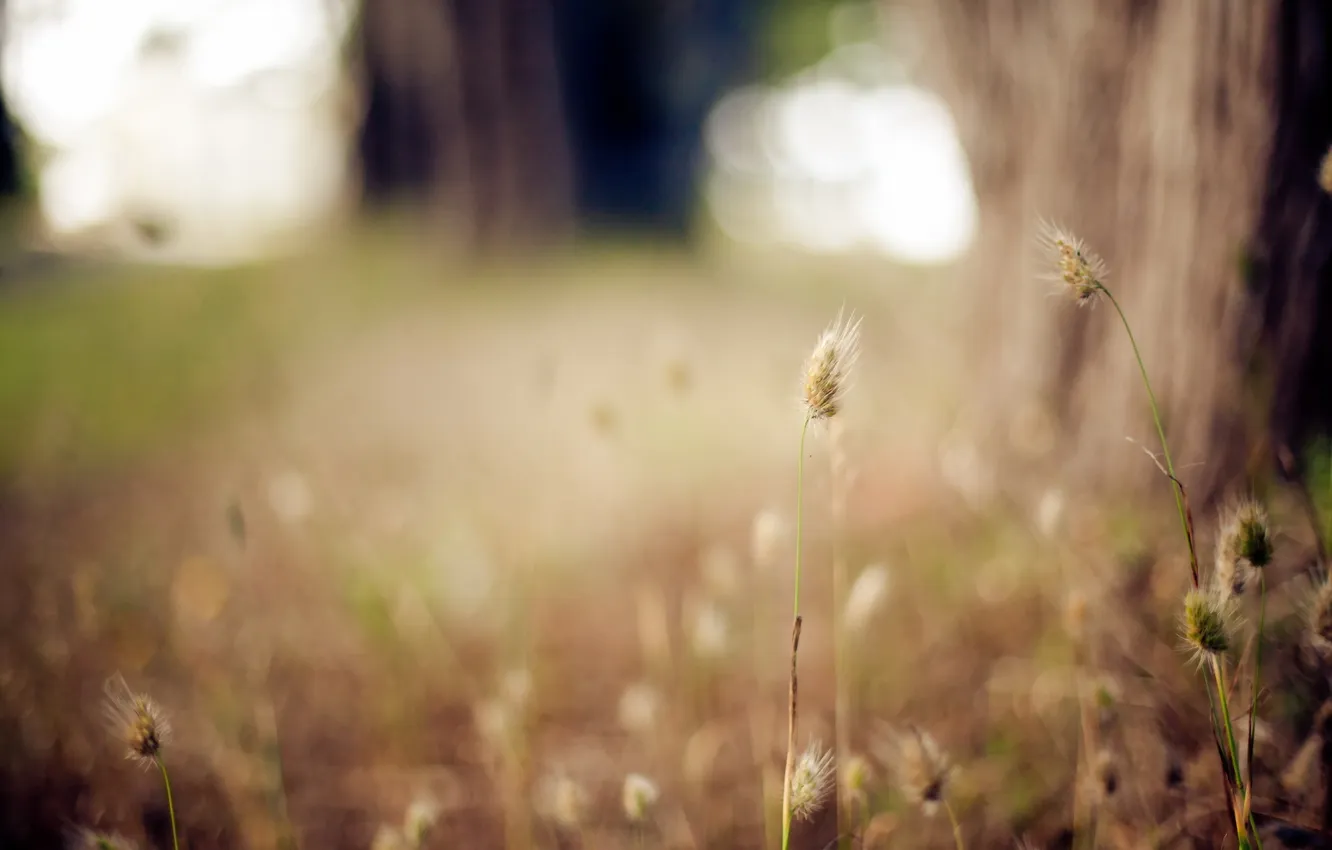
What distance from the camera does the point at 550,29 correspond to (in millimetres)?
7027

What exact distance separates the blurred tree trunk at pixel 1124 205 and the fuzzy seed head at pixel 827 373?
0.99 meters

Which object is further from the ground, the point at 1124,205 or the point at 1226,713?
the point at 1124,205

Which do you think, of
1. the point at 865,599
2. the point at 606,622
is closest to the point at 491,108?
the point at 606,622

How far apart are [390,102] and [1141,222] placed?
334 inches

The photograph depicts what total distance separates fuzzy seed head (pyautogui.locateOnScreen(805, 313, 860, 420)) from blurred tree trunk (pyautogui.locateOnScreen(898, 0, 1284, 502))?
0.99m

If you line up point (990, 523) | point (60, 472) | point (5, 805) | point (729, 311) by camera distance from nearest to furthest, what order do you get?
point (5, 805) → point (990, 523) → point (60, 472) → point (729, 311)

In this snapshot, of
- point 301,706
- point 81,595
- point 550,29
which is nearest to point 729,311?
point 550,29

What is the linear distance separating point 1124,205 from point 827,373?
56.5 inches

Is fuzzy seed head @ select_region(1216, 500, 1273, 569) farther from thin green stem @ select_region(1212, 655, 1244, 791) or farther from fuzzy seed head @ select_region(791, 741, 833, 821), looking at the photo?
fuzzy seed head @ select_region(791, 741, 833, 821)

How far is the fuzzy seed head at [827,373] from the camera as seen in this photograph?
2.75 feet

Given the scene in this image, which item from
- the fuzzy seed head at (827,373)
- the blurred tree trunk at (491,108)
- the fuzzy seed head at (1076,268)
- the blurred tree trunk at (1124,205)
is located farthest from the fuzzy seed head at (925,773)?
the blurred tree trunk at (491,108)

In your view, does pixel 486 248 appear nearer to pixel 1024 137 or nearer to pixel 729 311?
pixel 729 311

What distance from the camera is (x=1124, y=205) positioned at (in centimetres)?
182

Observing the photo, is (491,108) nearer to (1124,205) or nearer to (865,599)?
(1124,205)
